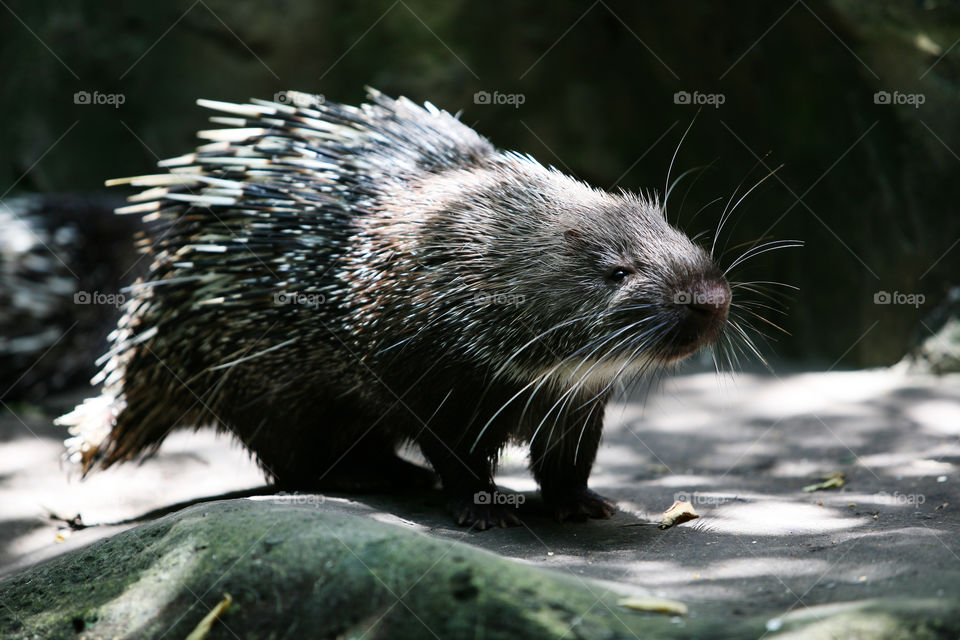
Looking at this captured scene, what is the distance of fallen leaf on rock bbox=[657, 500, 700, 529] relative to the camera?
3.93 metres

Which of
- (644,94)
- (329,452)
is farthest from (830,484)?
(644,94)

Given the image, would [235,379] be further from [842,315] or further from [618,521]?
[842,315]

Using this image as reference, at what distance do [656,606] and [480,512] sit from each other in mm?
1486

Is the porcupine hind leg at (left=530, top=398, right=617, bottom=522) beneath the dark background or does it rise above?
beneath

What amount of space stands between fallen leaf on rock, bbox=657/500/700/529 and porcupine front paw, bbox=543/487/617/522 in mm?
314

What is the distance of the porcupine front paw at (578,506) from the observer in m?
4.18

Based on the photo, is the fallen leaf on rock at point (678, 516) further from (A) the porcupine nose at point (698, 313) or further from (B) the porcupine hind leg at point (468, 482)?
(A) the porcupine nose at point (698, 313)

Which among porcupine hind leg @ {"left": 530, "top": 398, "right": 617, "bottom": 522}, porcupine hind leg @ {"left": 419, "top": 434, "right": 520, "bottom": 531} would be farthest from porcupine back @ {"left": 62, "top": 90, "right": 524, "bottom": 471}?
porcupine hind leg @ {"left": 530, "top": 398, "right": 617, "bottom": 522}

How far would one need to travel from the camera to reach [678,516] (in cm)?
395

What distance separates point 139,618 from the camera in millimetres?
2893

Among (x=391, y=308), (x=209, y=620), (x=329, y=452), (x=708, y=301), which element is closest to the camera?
(x=209, y=620)

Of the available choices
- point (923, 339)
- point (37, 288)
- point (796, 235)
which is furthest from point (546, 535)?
point (37, 288)

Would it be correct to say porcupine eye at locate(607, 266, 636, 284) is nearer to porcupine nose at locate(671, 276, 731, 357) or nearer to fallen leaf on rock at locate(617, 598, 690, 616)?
porcupine nose at locate(671, 276, 731, 357)

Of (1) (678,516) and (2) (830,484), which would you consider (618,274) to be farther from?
(2) (830,484)
